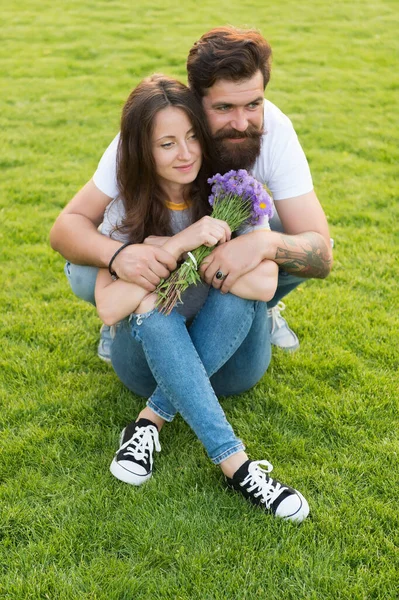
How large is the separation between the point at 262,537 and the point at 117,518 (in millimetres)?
567

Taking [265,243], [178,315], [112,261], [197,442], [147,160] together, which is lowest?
[197,442]

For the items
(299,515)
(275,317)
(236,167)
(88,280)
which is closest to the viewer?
(299,515)

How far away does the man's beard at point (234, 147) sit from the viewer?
303 centimetres

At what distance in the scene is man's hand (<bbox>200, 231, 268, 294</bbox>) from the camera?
2734mm

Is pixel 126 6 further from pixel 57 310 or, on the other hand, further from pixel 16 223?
pixel 57 310

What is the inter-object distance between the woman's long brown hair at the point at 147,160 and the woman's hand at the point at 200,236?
25 centimetres

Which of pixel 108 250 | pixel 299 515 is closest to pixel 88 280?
pixel 108 250

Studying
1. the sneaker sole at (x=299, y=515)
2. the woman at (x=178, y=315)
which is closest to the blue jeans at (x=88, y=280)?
the woman at (x=178, y=315)

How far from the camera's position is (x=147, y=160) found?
2.89m

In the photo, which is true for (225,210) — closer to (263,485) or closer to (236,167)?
(236,167)

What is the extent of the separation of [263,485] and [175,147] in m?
1.45

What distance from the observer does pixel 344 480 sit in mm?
2744

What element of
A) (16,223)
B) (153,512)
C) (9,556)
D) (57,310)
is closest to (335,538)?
(153,512)

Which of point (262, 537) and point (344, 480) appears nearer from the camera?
point (262, 537)
